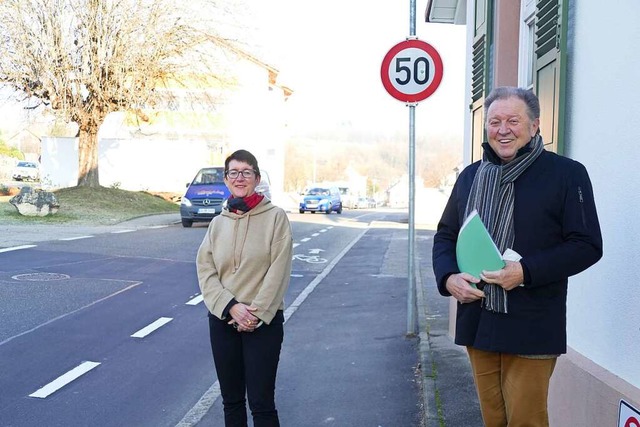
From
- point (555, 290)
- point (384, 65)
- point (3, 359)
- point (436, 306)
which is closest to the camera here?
point (555, 290)

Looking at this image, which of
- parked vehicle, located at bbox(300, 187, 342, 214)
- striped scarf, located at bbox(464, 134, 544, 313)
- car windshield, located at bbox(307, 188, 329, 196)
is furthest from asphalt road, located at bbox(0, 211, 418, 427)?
car windshield, located at bbox(307, 188, 329, 196)

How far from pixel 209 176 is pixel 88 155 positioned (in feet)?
24.0

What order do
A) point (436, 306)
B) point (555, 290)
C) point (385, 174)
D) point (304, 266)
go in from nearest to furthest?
point (555, 290) < point (436, 306) < point (304, 266) < point (385, 174)

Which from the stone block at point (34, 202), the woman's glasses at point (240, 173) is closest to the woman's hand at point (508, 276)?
the woman's glasses at point (240, 173)

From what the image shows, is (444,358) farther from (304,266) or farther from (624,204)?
(304,266)

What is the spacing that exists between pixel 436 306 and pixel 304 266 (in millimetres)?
4772

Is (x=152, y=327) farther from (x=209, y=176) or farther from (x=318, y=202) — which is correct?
(x=318, y=202)

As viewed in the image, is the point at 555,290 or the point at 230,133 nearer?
the point at 555,290

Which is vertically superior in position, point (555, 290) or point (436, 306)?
point (555, 290)

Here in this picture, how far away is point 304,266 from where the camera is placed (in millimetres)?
12977

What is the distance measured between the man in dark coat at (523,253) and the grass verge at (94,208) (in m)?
18.5

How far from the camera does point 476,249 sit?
2707mm

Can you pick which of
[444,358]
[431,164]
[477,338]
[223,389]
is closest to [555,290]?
[477,338]

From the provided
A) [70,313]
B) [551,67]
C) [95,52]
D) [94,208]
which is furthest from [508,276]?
[95,52]
